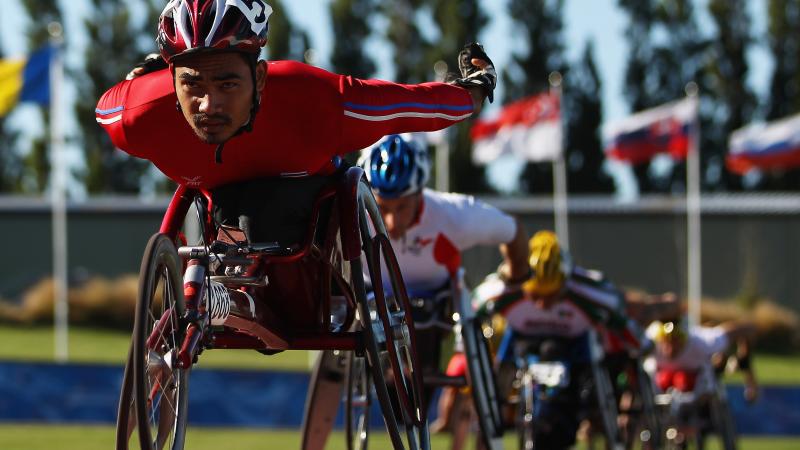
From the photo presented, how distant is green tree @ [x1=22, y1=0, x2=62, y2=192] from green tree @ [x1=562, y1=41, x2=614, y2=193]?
19544 millimetres

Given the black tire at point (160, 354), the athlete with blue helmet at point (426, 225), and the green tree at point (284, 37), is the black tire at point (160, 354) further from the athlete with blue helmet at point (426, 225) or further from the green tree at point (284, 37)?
the green tree at point (284, 37)

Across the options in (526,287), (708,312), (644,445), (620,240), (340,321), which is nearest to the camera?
(340,321)

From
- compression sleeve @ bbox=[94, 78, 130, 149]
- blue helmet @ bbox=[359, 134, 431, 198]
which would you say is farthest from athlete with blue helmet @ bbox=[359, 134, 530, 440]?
compression sleeve @ bbox=[94, 78, 130, 149]

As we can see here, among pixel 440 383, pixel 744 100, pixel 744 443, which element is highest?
pixel 744 100

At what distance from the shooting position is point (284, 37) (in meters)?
56.9

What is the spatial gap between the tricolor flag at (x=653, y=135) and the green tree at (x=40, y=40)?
3170cm

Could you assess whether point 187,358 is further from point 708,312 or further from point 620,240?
point 620,240

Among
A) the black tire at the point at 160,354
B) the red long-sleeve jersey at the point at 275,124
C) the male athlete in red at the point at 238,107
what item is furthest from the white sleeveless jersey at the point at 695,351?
the black tire at the point at 160,354

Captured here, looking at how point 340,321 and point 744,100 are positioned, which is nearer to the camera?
point 340,321

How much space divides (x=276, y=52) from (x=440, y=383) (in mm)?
47035

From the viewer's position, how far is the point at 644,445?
526 inches

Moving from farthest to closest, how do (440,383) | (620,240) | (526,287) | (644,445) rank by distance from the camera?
(620,240) → (644,445) → (526,287) → (440,383)

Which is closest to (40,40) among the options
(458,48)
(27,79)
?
(458,48)

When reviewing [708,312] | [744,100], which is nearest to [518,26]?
[744,100]
